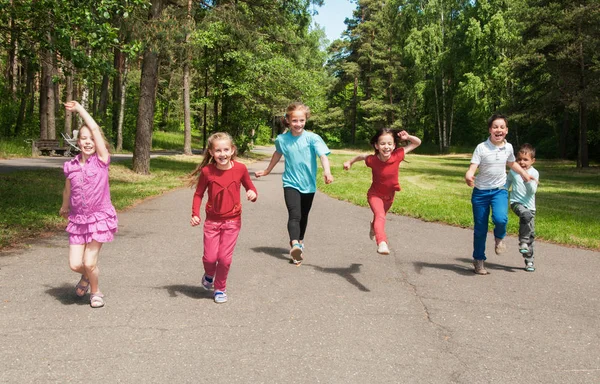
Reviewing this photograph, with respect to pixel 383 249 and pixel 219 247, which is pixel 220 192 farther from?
pixel 383 249

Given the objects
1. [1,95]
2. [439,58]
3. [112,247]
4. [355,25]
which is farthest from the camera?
[355,25]

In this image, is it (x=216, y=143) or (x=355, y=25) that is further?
(x=355, y=25)

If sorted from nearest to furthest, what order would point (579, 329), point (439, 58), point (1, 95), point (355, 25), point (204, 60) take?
point (579, 329) < point (204, 60) < point (1, 95) < point (439, 58) < point (355, 25)

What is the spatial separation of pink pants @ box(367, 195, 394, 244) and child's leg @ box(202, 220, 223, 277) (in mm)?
1812

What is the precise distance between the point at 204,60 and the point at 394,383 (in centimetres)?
3062

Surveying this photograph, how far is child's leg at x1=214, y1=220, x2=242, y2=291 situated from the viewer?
5.38m

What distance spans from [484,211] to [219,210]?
3.40 m

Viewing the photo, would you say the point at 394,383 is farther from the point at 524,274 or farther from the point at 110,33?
the point at 110,33

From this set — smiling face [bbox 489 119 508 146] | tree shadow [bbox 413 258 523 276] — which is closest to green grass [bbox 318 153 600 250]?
tree shadow [bbox 413 258 523 276]

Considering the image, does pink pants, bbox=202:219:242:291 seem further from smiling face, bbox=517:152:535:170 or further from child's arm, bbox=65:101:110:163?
smiling face, bbox=517:152:535:170

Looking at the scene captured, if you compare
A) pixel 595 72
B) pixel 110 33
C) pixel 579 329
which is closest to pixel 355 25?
pixel 595 72

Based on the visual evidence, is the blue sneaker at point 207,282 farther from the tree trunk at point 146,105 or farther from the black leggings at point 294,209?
the tree trunk at point 146,105

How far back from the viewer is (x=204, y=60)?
32.5 m

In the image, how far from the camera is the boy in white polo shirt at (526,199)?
729 centimetres
